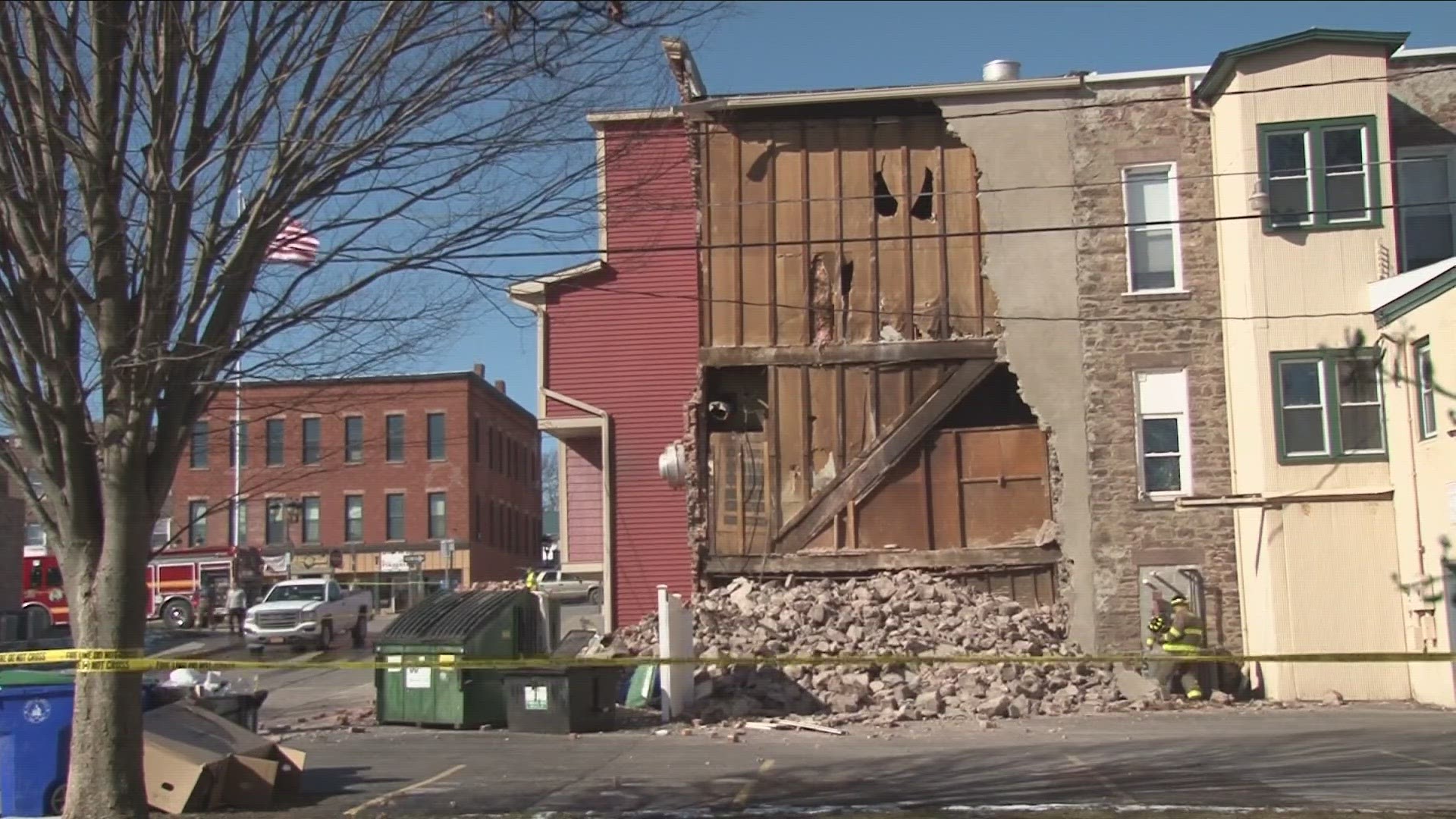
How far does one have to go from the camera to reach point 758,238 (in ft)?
80.7

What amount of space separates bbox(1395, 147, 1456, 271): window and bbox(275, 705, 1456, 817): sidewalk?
7.27 meters

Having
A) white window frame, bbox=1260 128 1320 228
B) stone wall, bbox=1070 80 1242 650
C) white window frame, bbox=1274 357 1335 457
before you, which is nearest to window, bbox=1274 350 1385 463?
white window frame, bbox=1274 357 1335 457

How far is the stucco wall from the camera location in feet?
75.0

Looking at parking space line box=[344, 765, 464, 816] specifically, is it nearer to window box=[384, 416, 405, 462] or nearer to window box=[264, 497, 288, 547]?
window box=[384, 416, 405, 462]

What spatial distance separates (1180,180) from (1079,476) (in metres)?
4.81

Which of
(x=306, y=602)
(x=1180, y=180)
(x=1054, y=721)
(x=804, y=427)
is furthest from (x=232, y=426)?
(x=306, y=602)

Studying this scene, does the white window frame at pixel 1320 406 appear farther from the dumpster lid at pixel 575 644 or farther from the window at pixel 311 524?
the window at pixel 311 524

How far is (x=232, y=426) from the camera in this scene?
11.3 m

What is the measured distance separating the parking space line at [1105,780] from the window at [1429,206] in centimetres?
1156

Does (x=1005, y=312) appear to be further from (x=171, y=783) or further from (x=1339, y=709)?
(x=171, y=783)

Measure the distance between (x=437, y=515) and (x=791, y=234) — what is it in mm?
38741

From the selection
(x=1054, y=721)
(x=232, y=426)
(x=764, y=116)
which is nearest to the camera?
(x=232, y=426)

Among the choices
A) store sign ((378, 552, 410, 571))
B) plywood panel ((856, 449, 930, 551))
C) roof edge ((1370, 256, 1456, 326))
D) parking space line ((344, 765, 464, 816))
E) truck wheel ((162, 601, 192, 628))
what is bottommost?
parking space line ((344, 765, 464, 816))

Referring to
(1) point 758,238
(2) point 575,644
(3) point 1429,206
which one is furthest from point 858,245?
(3) point 1429,206
